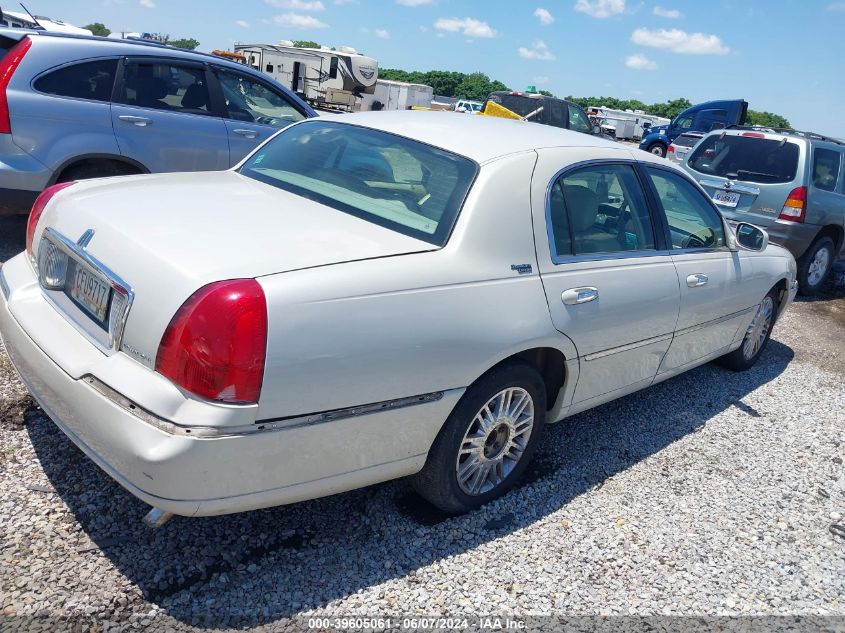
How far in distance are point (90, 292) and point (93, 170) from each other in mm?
3498

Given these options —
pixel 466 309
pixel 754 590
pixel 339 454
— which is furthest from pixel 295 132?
pixel 754 590

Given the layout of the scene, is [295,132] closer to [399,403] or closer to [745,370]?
[399,403]

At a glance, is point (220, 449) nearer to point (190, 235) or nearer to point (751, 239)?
point (190, 235)

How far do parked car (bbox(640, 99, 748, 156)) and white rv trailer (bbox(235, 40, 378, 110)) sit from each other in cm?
1123

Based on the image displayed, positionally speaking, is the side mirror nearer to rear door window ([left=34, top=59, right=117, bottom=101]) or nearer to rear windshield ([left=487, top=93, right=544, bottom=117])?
rear door window ([left=34, top=59, right=117, bottom=101])

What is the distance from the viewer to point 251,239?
2449 millimetres

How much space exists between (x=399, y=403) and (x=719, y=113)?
834 inches

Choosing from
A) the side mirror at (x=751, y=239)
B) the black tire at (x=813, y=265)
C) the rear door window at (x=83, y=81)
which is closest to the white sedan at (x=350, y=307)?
the side mirror at (x=751, y=239)

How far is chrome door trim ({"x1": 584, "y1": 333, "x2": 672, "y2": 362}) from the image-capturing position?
130 inches

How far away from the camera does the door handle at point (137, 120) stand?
5492 mm

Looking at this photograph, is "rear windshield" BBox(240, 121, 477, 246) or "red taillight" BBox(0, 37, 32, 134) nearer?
"rear windshield" BBox(240, 121, 477, 246)

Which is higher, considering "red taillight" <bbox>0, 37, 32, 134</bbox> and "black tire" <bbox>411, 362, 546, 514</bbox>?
"red taillight" <bbox>0, 37, 32, 134</bbox>

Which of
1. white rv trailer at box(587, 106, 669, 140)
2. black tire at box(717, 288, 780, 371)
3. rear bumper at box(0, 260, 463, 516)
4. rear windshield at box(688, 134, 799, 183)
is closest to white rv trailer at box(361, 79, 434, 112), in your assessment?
white rv trailer at box(587, 106, 669, 140)

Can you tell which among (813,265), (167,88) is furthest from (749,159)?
(167,88)
